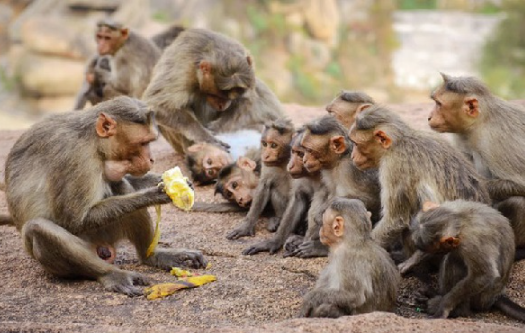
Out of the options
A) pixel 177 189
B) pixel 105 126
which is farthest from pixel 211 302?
pixel 105 126

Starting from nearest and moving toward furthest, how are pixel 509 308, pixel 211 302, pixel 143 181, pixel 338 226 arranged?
pixel 338 226 → pixel 509 308 → pixel 211 302 → pixel 143 181

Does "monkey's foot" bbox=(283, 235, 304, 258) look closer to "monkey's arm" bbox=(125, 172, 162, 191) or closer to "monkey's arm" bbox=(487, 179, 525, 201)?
"monkey's arm" bbox=(125, 172, 162, 191)

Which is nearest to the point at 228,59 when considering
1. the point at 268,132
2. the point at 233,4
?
the point at 268,132

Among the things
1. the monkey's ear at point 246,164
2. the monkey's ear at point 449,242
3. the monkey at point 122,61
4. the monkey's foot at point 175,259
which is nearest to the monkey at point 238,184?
the monkey's ear at point 246,164

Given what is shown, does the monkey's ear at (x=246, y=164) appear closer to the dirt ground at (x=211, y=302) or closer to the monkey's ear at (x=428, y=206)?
the dirt ground at (x=211, y=302)

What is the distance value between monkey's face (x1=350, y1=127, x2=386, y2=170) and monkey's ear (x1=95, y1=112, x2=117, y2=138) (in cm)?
195

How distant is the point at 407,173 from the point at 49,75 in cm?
1837

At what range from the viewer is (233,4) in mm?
28078

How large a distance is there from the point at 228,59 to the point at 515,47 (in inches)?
825

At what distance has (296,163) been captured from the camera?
7.53 m

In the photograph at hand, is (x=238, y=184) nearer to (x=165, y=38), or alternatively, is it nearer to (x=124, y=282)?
(x=124, y=282)

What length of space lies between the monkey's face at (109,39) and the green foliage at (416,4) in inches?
813

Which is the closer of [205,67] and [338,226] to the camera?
[338,226]

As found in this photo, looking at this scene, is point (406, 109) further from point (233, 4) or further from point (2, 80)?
Result: point (233, 4)
